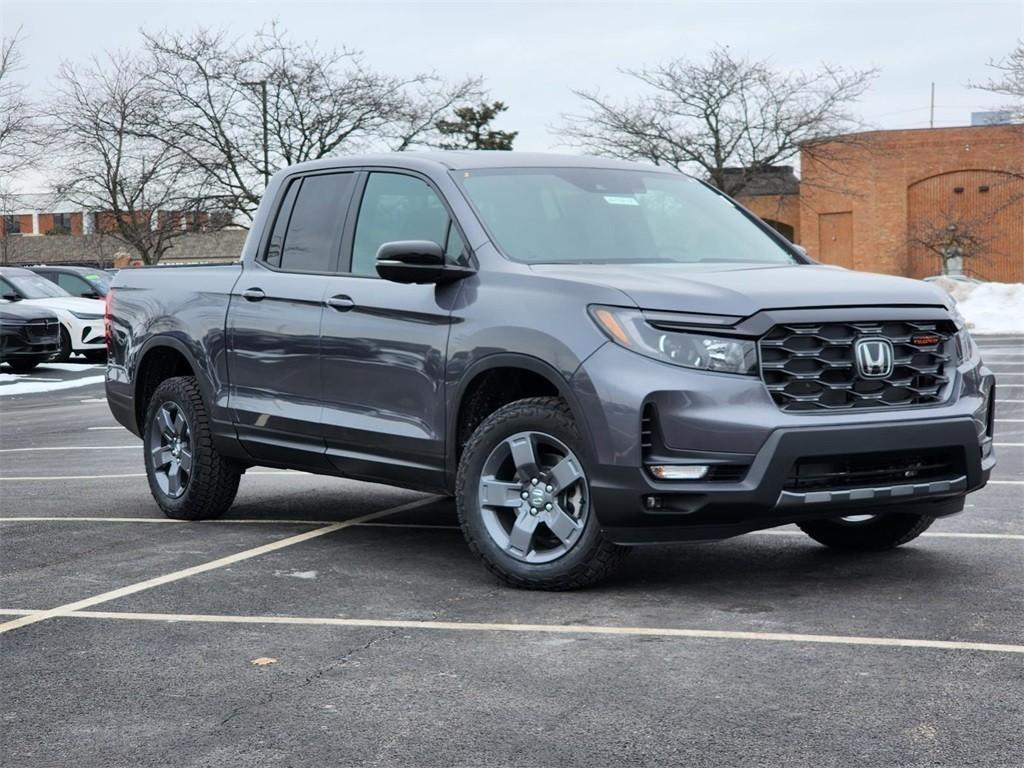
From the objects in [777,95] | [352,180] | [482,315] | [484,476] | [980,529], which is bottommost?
[980,529]

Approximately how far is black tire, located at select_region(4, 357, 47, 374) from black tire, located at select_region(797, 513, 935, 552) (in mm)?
20043

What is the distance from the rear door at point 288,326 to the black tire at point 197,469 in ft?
1.28

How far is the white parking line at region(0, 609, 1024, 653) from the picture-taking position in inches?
206

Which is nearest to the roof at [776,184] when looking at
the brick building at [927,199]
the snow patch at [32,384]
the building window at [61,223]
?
the brick building at [927,199]

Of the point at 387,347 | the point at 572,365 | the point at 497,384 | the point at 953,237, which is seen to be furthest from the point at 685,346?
the point at 953,237

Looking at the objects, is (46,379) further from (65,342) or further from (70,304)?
(70,304)

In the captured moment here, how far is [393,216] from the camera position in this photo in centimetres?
737

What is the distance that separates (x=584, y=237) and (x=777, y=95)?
141ft

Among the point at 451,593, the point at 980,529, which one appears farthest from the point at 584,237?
the point at 980,529

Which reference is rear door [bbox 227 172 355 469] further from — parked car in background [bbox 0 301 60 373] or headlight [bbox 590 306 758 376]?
parked car in background [bbox 0 301 60 373]

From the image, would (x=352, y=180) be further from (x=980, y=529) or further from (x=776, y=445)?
(x=980, y=529)

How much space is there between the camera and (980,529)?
7859mm

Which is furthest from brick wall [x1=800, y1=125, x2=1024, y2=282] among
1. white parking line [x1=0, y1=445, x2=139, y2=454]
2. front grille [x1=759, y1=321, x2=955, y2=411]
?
front grille [x1=759, y1=321, x2=955, y2=411]

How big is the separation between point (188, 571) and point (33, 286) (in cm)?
2199
